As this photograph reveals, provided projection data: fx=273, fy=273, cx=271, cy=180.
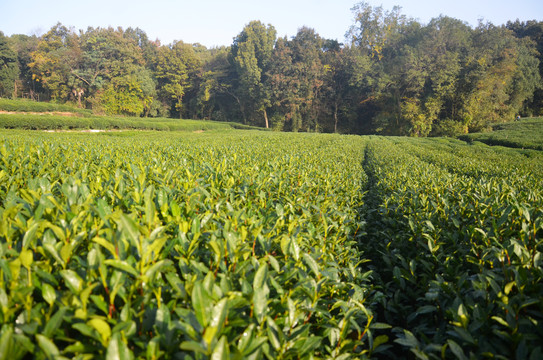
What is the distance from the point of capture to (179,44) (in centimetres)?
5959

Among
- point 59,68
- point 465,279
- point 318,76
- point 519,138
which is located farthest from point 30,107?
point 519,138

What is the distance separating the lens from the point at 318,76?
51938 millimetres

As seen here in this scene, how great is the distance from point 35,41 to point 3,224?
92413 mm

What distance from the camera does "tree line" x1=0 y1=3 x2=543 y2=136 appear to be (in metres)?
40.7

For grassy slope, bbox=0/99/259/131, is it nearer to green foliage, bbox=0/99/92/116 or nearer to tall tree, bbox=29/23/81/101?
green foliage, bbox=0/99/92/116

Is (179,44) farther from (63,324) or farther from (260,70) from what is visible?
(63,324)

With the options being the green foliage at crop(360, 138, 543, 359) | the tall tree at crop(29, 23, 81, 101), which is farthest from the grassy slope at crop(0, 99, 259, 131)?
the green foliage at crop(360, 138, 543, 359)

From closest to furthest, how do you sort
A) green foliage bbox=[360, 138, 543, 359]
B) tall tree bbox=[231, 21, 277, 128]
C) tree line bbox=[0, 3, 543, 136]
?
green foliage bbox=[360, 138, 543, 359], tree line bbox=[0, 3, 543, 136], tall tree bbox=[231, 21, 277, 128]

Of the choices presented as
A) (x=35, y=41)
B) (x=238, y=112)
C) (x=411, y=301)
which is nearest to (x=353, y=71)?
(x=238, y=112)

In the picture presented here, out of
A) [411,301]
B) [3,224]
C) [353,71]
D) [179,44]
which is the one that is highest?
[179,44]

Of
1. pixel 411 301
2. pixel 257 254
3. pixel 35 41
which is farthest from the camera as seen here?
pixel 35 41

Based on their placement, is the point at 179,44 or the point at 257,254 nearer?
the point at 257,254

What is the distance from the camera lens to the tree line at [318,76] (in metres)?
40.7

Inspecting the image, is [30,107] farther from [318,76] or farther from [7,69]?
[318,76]
